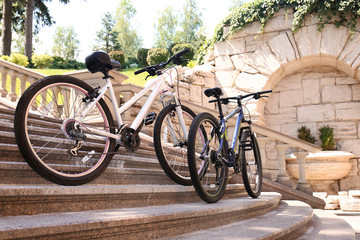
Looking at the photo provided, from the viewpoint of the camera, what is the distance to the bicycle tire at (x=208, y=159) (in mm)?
2676

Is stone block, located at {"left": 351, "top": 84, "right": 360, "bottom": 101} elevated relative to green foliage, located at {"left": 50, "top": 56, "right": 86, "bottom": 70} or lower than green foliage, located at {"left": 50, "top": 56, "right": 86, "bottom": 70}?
lower

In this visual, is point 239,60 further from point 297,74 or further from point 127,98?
point 127,98

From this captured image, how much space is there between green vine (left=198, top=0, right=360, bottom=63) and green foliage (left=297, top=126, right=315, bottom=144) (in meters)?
2.61

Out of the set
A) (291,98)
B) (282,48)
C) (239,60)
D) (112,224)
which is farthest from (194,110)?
(291,98)

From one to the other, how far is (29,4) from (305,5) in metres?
17.6

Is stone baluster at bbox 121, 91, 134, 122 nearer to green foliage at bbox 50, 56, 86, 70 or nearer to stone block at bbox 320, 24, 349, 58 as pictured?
stone block at bbox 320, 24, 349, 58

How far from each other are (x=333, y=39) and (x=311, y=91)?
1.45m

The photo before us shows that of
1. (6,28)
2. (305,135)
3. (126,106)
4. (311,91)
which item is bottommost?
(305,135)

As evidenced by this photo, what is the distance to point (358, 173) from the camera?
8.29m

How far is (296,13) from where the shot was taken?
342 inches

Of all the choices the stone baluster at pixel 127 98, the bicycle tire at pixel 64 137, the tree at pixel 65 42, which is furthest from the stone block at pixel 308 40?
the tree at pixel 65 42

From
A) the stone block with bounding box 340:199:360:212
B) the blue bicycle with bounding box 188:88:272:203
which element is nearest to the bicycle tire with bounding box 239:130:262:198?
the blue bicycle with bounding box 188:88:272:203

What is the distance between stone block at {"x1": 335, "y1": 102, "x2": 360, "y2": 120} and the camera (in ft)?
28.3

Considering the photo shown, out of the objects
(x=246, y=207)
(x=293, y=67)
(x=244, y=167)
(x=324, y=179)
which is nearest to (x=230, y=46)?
(x=293, y=67)
